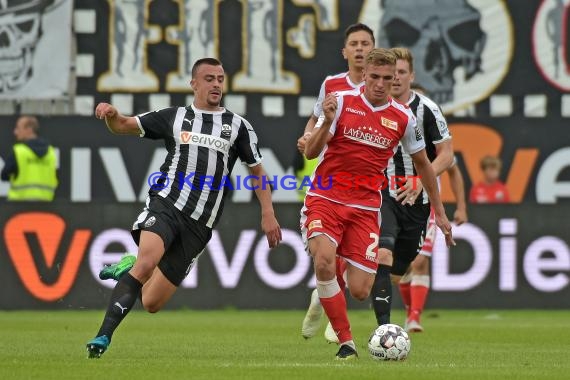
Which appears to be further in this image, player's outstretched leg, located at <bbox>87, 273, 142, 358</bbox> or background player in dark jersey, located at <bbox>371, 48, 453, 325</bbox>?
background player in dark jersey, located at <bbox>371, 48, 453, 325</bbox>

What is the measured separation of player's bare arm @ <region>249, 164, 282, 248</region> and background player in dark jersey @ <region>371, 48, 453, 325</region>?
1487mm

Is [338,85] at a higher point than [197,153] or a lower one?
higher

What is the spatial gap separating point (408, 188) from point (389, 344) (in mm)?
2443

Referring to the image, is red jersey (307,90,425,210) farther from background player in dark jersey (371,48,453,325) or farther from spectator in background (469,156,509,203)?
spectator in background (469,156,509,203)

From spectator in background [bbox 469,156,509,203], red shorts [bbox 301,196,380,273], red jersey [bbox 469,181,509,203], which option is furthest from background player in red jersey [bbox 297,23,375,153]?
red jersey [bbox 469,181,509,203]

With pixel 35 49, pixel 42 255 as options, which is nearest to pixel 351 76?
pixel 42 255

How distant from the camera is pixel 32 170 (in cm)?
1839

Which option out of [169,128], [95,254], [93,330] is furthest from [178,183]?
[95,254]

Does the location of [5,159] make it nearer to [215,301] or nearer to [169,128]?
[215,301]

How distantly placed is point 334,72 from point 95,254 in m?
4.68

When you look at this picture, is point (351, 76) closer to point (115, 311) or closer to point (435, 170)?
point (435, 170)

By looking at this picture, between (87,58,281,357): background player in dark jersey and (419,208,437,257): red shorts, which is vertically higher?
(87,58,281,357): background player in dark jersey

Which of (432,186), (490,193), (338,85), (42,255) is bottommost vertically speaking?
(42,255)

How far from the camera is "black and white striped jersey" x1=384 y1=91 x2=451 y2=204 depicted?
12.2m
